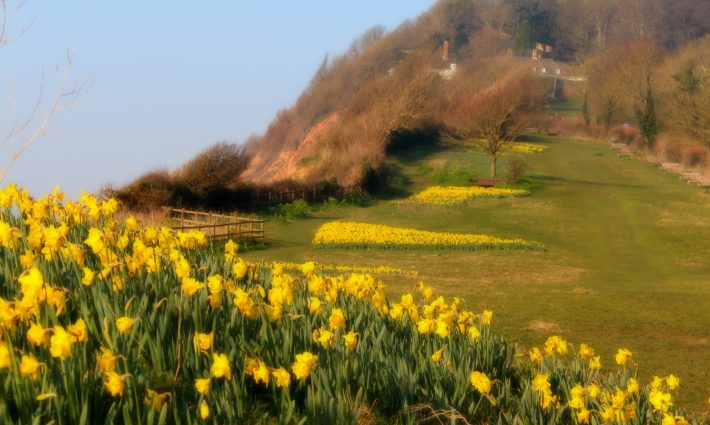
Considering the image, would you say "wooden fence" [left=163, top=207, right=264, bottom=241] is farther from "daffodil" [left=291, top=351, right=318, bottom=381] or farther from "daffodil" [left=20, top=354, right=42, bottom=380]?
"daffodil" [left=20, top=354, right=42, bottom=380]

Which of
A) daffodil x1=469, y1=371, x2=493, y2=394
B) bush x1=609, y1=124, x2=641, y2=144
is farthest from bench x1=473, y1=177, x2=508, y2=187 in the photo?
daffodil x1=469, y1=371, x2=493, y2=394

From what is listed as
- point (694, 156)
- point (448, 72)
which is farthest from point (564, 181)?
point (448, 72)

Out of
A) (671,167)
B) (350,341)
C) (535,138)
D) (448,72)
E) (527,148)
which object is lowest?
(671,167)

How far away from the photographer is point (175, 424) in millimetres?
3828

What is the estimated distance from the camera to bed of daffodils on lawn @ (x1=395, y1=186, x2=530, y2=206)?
1893 inches

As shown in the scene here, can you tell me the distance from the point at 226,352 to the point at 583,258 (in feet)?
97.2

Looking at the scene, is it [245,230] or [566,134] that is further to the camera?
[566,134]

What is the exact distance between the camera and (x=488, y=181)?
54.1 metres

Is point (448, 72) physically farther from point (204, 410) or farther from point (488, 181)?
point (204, 410)

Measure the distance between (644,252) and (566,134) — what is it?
190 feet

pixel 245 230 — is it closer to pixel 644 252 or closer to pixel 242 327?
pixel 644 252

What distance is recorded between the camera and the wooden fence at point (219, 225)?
31.2m

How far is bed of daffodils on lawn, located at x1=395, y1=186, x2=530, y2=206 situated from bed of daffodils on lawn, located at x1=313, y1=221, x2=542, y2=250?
11119mm

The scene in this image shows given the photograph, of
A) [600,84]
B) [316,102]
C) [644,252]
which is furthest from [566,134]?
[644,252]
